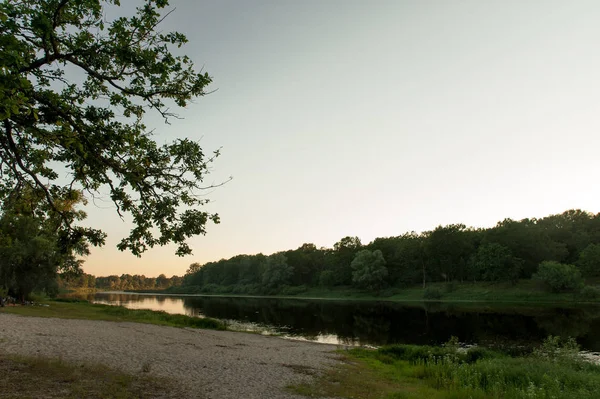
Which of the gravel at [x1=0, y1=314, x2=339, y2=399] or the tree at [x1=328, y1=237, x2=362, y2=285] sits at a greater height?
the tree at [x1=328, y1=237, x2=362, y2=285]

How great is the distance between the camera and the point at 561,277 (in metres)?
69.6

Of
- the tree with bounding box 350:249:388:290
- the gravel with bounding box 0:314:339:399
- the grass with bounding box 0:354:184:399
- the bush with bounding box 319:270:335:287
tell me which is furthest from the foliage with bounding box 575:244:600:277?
the grass with bounding box 0:354:184:399

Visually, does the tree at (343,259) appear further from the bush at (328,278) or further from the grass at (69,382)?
the grass at (69,382)

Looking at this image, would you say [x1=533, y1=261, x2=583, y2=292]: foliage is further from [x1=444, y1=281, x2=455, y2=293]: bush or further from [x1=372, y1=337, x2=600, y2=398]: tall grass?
[x1=372, y1=337, x2=600, y2=398]: tall grass

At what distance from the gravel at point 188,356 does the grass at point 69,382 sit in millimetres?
962

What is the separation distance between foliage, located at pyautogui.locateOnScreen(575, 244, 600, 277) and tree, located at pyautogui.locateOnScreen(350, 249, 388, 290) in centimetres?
4562

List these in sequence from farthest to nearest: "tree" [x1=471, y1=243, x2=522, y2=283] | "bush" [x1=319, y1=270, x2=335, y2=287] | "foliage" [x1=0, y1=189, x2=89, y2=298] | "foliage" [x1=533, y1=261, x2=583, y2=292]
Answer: "bush" [x1=319, y1=270, x2=335, y2=287] < "tree" [x1=471, y1=243, x2=522, y2=283] < "foliage" [x1=533, y1=261, x2=583, y2=292] < "foliage" [x1=0, y1=189, x2=89, y2=298]

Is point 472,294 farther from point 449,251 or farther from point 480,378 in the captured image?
point 480,378

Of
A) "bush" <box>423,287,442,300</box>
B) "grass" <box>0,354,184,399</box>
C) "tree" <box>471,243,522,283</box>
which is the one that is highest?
"tree" <box>471,243,522,283</box>

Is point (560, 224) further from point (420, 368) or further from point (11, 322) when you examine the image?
point (11, 322)

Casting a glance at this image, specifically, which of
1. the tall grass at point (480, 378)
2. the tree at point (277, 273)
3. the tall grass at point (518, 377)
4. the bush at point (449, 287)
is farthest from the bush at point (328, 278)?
the tall grass at point (518, 377)

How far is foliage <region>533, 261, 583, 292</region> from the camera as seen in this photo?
68750 mm

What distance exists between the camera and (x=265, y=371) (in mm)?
16484

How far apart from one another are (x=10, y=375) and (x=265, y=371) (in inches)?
370
